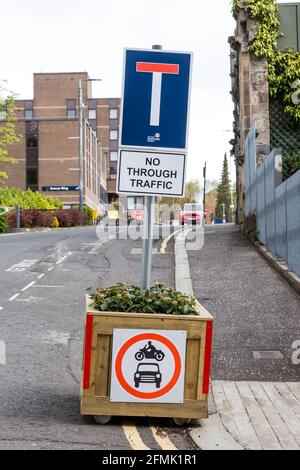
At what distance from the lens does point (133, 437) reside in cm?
537

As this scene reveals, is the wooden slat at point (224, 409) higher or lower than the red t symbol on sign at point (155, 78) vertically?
lower

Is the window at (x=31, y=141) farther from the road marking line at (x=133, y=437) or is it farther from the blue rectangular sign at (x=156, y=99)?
the road marking line at (x=133, y=437)

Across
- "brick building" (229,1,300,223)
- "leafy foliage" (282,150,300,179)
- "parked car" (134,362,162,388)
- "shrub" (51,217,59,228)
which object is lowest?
"shrub" (51,217,59,228)

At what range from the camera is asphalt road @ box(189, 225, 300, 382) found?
25.9ft

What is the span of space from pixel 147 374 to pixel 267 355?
295 centimetres

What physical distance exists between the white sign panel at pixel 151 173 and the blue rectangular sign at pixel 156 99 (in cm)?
9

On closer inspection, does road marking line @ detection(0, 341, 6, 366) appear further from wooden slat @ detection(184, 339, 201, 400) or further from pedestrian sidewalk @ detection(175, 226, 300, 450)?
wooden slat @ detection(184, 339, 201, 400)

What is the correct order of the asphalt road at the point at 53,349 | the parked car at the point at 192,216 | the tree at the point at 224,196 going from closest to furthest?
the asphalt road at the point at 53,349 → the parked car at the point at 192,216 → the tree at the point at 224,196

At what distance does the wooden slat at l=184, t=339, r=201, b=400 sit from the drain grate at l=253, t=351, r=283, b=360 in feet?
8.46

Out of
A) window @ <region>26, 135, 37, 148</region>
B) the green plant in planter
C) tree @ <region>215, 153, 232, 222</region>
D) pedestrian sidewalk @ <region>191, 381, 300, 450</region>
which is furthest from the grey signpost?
tree @ <region>215, 153, 232, 222</region>

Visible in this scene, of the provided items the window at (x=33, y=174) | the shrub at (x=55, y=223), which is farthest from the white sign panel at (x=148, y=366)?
the window at (x=33, y=174)

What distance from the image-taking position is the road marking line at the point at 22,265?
15363 mm

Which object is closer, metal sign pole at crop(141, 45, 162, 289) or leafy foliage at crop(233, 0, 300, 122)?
metal sign pole at crop(141, 45, 162, 289)

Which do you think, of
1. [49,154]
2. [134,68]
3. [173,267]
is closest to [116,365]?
[134,68]
